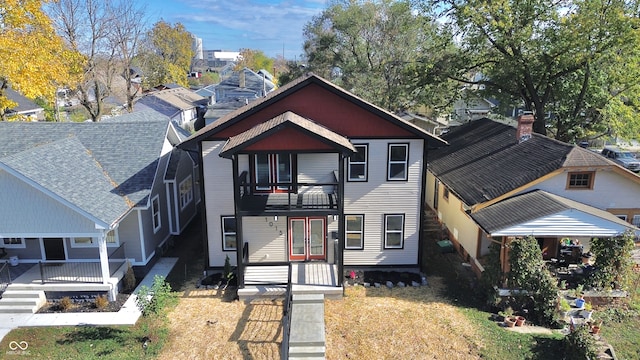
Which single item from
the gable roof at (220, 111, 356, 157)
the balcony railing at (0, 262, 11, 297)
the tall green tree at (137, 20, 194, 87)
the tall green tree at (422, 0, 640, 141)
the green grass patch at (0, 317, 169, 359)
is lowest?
the green grass patch at (0, 317, 169, 359)

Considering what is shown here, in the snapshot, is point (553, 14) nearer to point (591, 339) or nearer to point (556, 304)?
point (556, 304)

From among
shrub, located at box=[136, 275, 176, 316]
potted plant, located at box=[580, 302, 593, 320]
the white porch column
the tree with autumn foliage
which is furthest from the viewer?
the tree with autumn foliage

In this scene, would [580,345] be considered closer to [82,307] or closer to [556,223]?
[556,223]

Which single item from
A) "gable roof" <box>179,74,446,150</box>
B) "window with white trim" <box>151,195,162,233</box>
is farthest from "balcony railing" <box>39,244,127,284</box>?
"gable roof" <box>179,74,446,150</box>

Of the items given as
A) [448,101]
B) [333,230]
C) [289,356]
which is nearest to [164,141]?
[333,230]

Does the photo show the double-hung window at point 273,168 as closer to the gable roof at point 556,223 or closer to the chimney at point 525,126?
the gable roof at point 556,223

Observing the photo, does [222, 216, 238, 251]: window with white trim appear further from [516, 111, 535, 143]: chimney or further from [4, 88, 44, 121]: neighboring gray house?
[4, 88, 44, 121]: neighboring gray house

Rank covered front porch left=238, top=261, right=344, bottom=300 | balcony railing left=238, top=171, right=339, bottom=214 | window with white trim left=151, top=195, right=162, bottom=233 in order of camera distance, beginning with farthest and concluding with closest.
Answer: window with white trim left=151, top=195, right=162, bottom=233
covered front porch left=238, top=261, right=344, bottom=300
balcony railing left=238, top=171, right=339, bottom=214

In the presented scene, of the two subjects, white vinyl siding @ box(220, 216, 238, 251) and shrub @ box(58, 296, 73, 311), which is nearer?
shrub @ box(58, 296, 73, 311)

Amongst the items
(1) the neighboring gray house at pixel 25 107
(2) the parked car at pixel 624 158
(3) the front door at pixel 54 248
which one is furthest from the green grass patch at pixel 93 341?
(1) the neighboring gray house at pixel 25 107
